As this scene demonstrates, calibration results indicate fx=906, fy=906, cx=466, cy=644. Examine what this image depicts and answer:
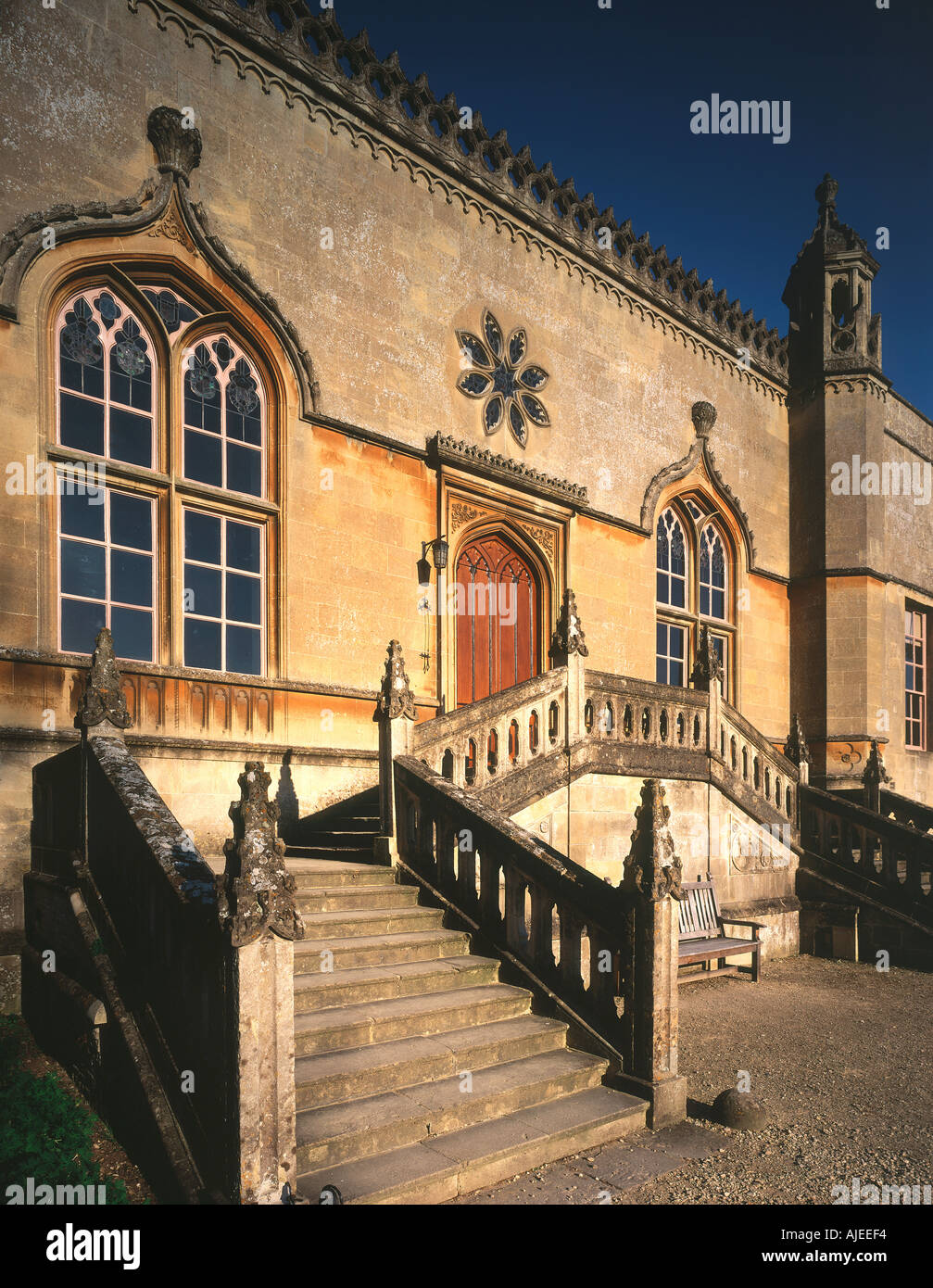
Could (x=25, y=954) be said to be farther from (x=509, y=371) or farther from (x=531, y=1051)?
(x=509, y=371)

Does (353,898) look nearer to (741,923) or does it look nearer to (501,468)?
(741,923)

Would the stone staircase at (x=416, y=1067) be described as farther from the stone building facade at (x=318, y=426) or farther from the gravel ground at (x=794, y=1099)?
the stone building facade at (x=318, y=426)

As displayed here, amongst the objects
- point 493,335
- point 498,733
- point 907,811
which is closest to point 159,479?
point 498,733

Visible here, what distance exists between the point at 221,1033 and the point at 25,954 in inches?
120

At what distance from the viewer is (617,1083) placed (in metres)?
5.94

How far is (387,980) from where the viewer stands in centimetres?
610

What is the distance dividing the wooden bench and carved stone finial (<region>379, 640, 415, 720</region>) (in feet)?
13.0

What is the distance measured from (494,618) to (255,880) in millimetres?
8108

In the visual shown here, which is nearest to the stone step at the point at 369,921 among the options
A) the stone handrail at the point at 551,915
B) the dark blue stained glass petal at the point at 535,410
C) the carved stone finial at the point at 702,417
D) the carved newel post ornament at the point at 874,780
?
the stone handrail at the point at 551,915

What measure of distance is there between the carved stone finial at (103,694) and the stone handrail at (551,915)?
249 centimetres

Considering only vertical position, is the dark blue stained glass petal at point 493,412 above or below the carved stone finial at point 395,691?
above

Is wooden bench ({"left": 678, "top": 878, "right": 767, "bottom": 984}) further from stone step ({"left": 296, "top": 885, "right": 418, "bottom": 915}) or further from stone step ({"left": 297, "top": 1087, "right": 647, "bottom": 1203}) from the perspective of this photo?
stone step ({"left": 297, "top": 1087, "right": 647, "bottom": 1203})

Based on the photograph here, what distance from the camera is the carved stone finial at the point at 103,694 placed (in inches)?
265
